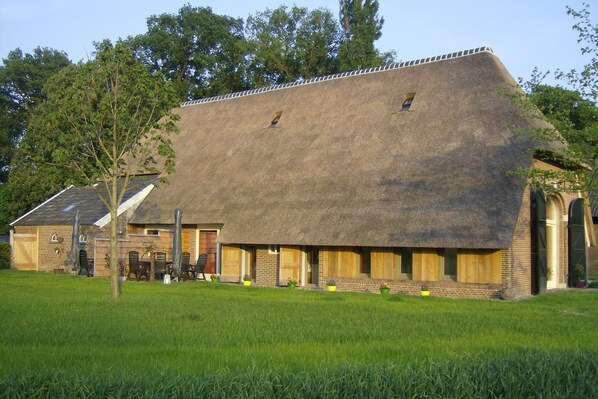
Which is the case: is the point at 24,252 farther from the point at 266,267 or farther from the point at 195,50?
the point at 195,50

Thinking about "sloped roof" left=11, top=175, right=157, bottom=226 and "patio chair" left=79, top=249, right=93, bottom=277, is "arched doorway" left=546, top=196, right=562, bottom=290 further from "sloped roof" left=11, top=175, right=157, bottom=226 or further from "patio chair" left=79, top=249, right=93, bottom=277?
"patio chair" left=79, top=249, right=93, bottom=277

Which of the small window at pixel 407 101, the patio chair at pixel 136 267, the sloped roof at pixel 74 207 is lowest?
the patio chair at pixel 136 267

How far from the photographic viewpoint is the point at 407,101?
27031 millimetres

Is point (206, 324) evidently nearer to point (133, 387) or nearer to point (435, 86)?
point (133, 387)

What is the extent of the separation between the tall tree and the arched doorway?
23.3 m

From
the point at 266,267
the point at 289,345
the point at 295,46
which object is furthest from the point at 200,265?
the point at 295,46

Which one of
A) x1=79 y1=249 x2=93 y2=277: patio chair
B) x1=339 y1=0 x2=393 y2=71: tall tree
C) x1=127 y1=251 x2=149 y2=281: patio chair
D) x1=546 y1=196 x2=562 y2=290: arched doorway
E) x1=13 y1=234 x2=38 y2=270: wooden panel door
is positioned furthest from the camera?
x1=339 y1=0 x2=393 y2=71: tall tree

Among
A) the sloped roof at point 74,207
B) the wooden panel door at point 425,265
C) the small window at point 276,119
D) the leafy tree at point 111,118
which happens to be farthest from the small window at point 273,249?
the leafy tree at point 111,118

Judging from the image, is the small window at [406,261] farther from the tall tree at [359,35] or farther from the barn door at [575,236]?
the tall tree at [359,35]

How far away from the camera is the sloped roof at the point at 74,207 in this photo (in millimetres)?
31844

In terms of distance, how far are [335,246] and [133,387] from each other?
59.0 ft

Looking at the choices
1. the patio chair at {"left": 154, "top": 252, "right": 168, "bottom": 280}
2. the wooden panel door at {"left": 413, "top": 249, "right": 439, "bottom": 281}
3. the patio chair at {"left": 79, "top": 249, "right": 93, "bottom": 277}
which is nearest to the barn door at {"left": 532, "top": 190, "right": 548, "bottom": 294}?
the wooden panel door at {"left": 413, "top": 249, "right": 439, "bottom": 281}

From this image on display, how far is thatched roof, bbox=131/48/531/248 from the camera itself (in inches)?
845

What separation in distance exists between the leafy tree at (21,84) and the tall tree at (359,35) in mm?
24453
